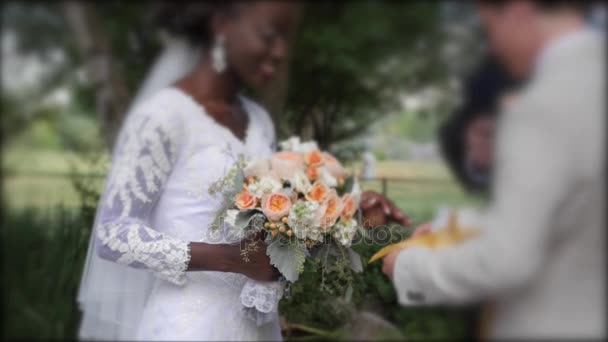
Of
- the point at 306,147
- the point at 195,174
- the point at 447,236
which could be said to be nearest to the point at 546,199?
the point at 447,236

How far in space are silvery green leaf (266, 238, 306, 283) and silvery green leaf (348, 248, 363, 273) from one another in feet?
0.31

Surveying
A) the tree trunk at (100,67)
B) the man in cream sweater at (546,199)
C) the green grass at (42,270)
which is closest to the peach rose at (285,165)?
Answer: the man in cream sweater at (546,199)

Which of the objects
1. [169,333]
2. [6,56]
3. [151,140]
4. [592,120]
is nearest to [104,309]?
[169,333]

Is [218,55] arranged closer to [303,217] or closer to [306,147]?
[306,147]

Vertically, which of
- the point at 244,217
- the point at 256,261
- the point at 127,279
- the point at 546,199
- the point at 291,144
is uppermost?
the point at 546,199

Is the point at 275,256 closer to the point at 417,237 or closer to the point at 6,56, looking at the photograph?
the point at 417,237

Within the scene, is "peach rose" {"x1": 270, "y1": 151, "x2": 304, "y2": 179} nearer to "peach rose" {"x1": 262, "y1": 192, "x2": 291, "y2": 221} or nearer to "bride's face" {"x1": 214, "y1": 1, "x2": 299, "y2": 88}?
"peach rose" {"x1": 262, "y1": 192, "x2": 291, "y2": 221}

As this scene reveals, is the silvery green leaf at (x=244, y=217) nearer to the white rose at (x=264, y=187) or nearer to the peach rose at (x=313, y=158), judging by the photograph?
the white rose at (x=264, y=187)

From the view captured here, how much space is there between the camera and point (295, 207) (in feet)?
3.64

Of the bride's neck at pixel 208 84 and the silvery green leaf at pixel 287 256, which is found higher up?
the bride's neck at pixel 208 84

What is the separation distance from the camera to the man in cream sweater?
603mm

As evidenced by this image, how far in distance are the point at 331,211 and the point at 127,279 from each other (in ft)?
1.88

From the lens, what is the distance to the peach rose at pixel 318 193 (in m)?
1.13

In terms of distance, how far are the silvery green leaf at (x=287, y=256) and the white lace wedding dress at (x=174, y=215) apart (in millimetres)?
100
